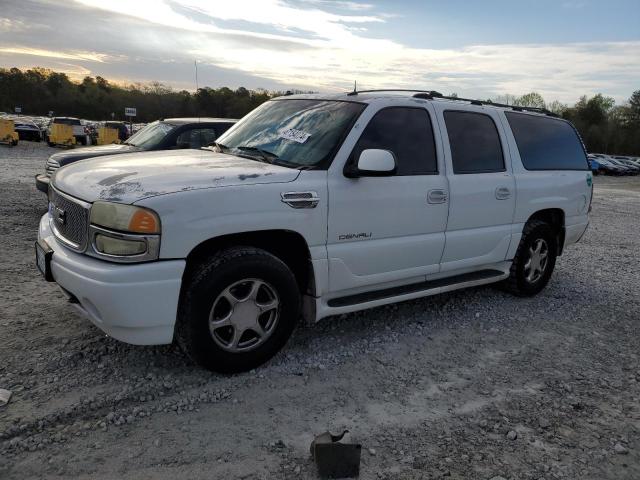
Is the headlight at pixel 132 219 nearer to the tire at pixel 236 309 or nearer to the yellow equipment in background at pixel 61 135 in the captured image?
the tire at pixel 236 309

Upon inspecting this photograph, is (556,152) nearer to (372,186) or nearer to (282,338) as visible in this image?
(372,186)

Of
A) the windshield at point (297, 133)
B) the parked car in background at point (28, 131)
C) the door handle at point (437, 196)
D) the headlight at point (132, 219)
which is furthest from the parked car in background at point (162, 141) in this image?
the parked car in background at point (28, 131)

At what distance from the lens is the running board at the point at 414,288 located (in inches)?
151

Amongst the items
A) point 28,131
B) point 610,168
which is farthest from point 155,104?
point 610,168

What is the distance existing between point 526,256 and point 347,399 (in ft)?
9.76

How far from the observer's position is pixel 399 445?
9.25 ft

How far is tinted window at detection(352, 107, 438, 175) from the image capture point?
155 inches

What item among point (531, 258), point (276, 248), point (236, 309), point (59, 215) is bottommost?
point (531, 258)

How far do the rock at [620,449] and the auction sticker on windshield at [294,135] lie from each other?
280 centimetres

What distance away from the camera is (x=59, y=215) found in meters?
3.52

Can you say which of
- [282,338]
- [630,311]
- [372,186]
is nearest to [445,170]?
[372,186]

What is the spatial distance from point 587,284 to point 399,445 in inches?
173

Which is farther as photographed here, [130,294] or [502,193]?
[502,193]

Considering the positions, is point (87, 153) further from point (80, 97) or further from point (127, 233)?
point (80, 97)
